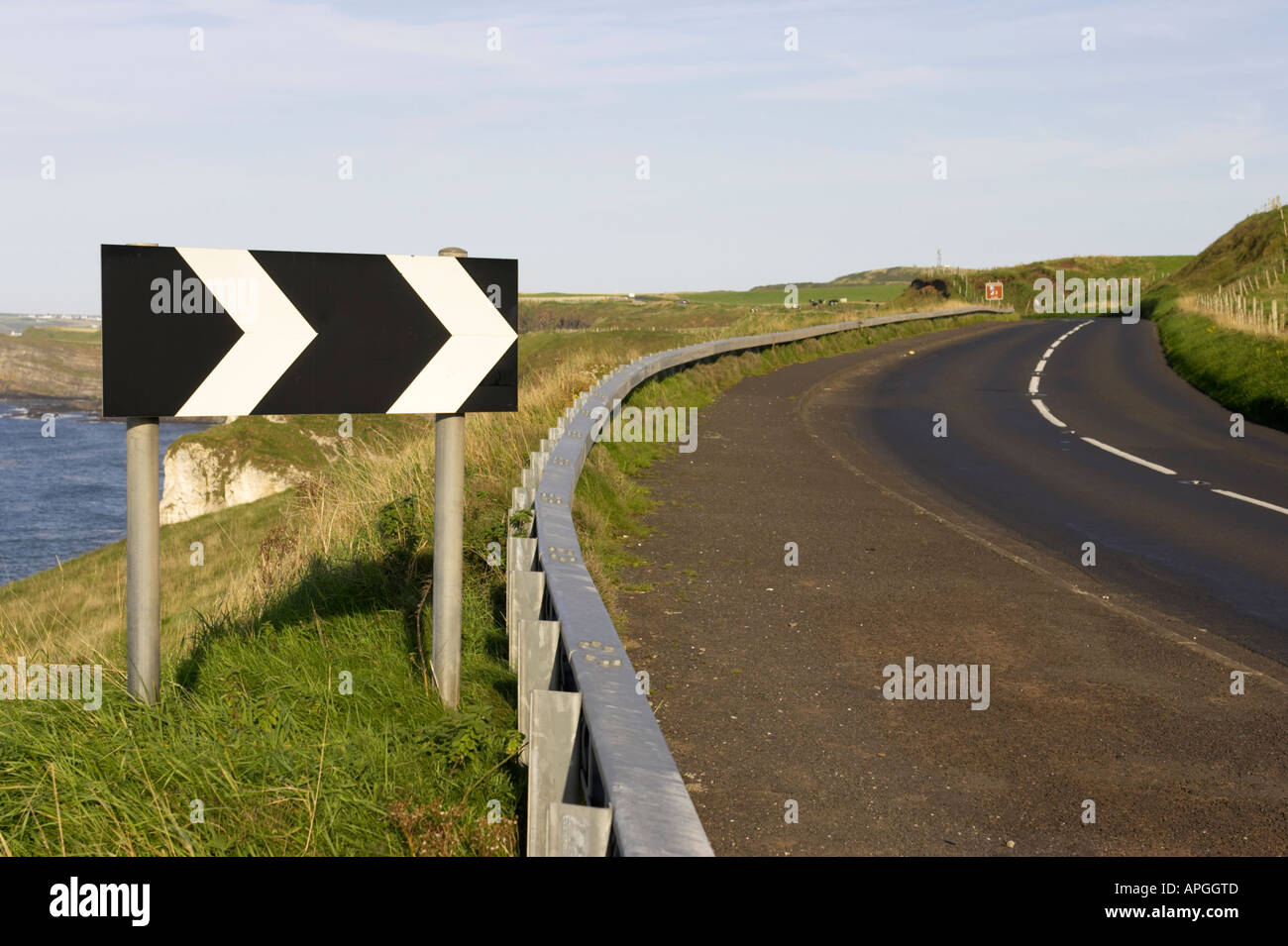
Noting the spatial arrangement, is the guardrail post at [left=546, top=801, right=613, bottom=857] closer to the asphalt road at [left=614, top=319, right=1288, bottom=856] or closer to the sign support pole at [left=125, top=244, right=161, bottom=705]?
the asphalt road at [left=614, top=319, right=1288, bottom=856]

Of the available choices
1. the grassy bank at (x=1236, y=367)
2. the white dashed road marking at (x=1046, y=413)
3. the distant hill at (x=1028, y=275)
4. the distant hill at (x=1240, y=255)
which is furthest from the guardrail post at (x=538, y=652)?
the distant hill at (x=1028, y=275)

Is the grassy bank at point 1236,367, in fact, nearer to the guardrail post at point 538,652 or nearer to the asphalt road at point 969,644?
the asphalt road at point 969,644

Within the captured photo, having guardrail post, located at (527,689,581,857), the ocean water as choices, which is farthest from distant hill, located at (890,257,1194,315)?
guardrail post, located at (527,689,581,857)

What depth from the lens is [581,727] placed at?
3.40 m

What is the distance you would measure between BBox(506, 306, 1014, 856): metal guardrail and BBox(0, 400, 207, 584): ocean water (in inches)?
1266

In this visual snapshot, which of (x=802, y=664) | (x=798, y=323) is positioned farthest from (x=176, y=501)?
(x=802, y=664)

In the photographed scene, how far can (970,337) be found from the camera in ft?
126

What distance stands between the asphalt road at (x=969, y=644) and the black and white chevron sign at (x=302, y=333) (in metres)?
1.81

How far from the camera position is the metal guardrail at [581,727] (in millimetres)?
2600

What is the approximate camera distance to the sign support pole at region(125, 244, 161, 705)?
14.0 ft

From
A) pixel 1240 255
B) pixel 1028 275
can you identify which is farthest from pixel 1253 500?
pixel 1028 275

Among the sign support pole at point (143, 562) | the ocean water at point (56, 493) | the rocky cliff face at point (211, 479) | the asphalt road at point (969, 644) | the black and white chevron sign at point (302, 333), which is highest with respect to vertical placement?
the black and white chevron sign at point (302, 333)

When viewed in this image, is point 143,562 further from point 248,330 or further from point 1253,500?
point 1253,500
